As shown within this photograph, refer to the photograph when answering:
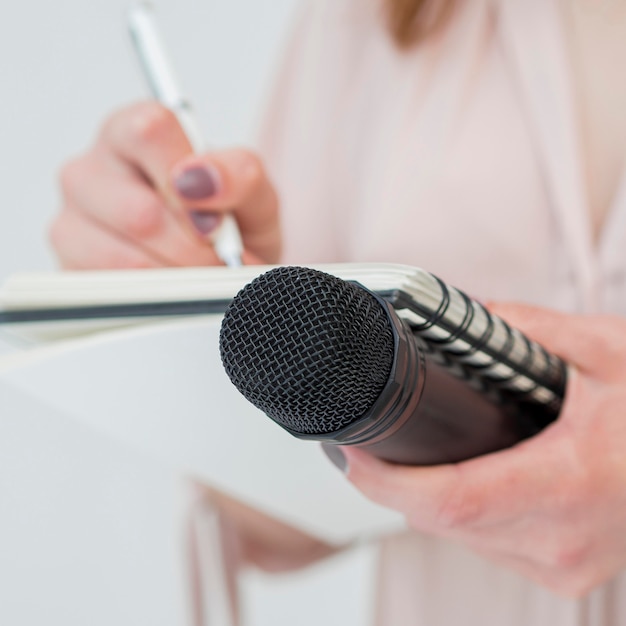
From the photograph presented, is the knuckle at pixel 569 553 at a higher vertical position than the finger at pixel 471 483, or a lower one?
→ lower

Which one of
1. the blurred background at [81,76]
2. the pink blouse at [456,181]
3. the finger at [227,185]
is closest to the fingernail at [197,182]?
the finger at [227,185]

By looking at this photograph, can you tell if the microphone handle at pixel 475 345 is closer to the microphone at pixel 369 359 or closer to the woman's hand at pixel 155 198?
the microphone at pixel 369 359

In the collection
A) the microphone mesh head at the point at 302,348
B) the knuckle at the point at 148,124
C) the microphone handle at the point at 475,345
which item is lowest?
the microphone handle at the point at 475,345

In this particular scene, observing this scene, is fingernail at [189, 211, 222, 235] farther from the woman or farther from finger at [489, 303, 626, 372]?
finger at [489, 303, 626, 372]

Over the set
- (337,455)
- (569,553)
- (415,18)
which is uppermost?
(415,18)

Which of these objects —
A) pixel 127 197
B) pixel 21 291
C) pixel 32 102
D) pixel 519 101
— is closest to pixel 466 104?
pixel 519 101

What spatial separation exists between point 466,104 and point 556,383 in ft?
1.15

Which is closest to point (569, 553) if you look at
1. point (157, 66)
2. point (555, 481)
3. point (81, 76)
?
point (555, 481)

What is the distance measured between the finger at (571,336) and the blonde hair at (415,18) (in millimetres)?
Result: 382

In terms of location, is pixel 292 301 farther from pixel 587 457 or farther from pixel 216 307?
pixel 587 457

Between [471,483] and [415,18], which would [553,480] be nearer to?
[471,483]

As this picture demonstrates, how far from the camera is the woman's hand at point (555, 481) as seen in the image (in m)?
0.35

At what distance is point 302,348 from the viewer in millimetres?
228

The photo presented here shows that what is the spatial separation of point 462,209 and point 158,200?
0.25 metres
